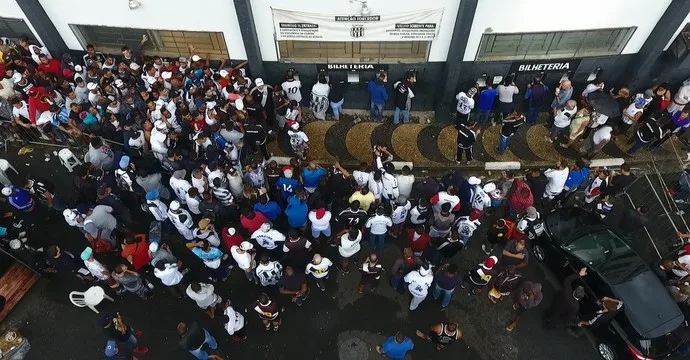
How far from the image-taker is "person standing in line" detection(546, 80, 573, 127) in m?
12.2

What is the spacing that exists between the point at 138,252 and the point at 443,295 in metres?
6.39

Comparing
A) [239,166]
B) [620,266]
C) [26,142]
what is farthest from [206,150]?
[620,266]

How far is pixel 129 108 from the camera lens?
458 inches

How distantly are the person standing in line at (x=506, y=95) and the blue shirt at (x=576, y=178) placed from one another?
112 inches

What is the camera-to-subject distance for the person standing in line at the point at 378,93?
12.5m

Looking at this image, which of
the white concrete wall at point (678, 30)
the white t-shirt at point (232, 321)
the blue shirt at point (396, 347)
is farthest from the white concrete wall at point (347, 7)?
the blue shirt at point (396, 347)

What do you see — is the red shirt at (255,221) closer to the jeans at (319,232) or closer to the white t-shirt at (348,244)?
the jeans at (319,232)

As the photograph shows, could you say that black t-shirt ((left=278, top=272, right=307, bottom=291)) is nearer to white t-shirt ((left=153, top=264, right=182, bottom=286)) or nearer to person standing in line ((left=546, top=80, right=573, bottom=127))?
white t-shirt ((left=153, top=264, right=182, bottom=286))

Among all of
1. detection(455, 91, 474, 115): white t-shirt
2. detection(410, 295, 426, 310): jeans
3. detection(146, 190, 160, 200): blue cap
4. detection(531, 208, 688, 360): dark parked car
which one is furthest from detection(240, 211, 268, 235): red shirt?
detection(531, 208, 688, 360): dark parked car

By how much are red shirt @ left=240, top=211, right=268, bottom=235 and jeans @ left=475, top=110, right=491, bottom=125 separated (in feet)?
22.5

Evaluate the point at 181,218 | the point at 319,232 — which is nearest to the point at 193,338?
the point at 181,218

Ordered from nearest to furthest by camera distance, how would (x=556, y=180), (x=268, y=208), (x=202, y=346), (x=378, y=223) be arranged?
(x=202, y=346)
(x=378, y=223)
(x=268, y=208)
(x=556, y=180)

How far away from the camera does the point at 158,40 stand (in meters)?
12.8

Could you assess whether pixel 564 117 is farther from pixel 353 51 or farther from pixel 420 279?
pixel 420 279
